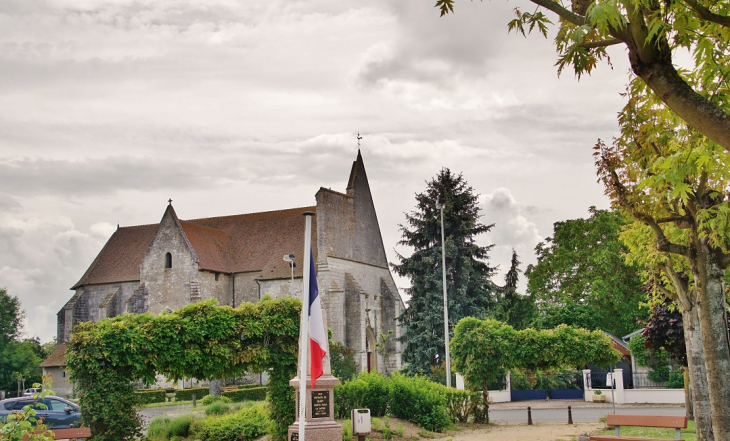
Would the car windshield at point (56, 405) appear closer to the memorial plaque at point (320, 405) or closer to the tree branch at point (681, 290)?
the memorial plaque at point (320, 405)

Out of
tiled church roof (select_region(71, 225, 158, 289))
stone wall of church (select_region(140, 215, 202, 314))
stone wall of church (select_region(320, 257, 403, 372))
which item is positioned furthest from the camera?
tiled church roof (select_region(71, 225, 158, 289))

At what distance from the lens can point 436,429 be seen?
20.2m

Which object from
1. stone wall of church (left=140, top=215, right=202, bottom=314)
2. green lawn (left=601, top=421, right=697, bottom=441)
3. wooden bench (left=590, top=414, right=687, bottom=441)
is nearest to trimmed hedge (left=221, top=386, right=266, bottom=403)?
stone wall of church (left=140, top=215, right=202, bottom=314)

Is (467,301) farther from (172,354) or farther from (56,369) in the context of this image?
(56,369)

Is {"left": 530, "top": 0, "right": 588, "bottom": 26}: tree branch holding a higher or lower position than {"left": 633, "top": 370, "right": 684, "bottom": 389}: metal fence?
higher

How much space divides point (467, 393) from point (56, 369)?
3240 cm

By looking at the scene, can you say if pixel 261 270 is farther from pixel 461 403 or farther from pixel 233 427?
pixel 233 427

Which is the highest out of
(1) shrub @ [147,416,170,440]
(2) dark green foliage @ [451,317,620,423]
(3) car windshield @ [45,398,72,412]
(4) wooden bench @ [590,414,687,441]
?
(2) dark green foliage @ [451,317,620,423]

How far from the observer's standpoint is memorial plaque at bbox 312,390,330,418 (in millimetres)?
Answer: 15430

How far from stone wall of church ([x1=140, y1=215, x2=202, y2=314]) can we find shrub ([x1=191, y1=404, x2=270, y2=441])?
22.3 m

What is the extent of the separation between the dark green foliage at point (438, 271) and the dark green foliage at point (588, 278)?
7.00 meters

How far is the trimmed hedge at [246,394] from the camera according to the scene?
35.1 meters

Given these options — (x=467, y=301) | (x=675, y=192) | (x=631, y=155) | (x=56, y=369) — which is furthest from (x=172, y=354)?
(x=56, y=369)

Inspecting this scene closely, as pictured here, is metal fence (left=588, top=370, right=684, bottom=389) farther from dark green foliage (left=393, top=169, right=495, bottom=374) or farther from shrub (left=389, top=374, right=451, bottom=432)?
shrub (left=389, top=374, right=451, bottom=432)
